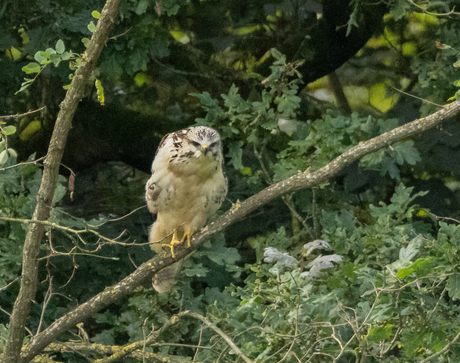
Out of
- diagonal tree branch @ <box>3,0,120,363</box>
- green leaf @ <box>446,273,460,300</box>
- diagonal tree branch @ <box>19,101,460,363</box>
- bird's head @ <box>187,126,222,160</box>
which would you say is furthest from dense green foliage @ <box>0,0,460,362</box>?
bird's head @ <box>187,126,222,160</box>

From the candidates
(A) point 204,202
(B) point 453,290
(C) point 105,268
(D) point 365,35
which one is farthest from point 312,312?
(D) point 365,35

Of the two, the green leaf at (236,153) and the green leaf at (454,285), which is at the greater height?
the green leaf at (236,153)

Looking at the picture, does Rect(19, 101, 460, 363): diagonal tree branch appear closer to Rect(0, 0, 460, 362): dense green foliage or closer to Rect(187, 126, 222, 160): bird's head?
Rect(0, 0, 460, 362): dense green foliage

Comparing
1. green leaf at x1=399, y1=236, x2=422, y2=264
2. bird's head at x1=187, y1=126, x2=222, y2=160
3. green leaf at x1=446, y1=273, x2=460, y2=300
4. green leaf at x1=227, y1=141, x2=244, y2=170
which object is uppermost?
bird's head at x1=187, y1=126, x2=222, y2=160

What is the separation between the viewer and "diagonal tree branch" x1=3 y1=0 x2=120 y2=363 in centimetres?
185

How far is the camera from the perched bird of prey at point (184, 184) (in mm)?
2414

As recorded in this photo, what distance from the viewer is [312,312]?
2.24 m

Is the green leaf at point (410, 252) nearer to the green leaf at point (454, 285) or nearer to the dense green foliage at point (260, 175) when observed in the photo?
the dense green foliage at point (260, 175)

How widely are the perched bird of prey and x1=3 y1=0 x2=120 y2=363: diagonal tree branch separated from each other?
50 cm

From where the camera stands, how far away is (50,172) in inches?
Result: 77.9

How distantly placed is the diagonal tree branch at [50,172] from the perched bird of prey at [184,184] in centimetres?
50

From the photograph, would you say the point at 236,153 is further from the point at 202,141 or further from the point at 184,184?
the point at 202,141

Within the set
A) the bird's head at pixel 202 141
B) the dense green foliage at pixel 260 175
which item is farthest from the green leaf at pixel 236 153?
Answer: the bird's head at pixel 202 141

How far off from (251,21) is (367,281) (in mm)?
2020
